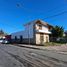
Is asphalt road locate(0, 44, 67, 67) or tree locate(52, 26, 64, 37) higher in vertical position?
tree locate(52, 26, 64, 37)

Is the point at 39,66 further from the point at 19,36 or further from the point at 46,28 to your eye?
the point at 19,36

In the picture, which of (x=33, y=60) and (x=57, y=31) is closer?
(x=33, y=60)

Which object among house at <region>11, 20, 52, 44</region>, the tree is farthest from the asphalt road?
the tree

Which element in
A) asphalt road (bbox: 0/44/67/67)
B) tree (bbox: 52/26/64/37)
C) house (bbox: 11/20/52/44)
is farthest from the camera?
tree (bbox: 52/26/64/37)

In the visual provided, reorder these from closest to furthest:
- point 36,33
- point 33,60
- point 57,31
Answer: point 33,60
point 36,33
point 57,31

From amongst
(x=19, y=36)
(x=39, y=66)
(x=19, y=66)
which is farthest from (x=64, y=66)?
(x=19, y=36)

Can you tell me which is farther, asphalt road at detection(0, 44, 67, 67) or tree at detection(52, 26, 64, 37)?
tree at detection(52, 26, 64, 37)

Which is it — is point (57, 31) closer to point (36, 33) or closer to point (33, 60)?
point (36, 33)

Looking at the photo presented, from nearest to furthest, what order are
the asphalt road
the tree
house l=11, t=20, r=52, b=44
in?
1. the asphalt road
2. house l=11, t=20, r=52, b=44
3. the tree

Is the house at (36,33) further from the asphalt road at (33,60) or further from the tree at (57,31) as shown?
the asphalt road at (33,60)

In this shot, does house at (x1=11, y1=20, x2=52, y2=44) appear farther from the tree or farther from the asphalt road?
the asphalt road

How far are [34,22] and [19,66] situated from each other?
33.0 metres

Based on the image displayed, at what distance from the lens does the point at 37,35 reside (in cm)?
4266

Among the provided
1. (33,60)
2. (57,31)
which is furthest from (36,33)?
(33,60)
